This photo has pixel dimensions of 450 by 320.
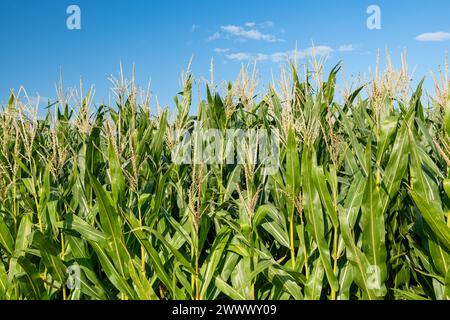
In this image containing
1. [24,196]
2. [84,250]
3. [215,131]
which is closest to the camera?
[84,250]

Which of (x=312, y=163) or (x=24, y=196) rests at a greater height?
(x=312, y=163)

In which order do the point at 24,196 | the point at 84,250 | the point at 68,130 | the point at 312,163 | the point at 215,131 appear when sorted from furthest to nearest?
1. the point at 68,130
2. the point at 215,131
3. the point at 24,196
4. the point at 84,250
5. the point at 312,163

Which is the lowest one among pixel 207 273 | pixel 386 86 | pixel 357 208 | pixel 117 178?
pixel 207 273

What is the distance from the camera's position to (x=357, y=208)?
273 centimetres

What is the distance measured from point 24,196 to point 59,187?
27 cm

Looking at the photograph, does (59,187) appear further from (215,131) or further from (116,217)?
(215,131)

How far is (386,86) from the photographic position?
11.5 ft

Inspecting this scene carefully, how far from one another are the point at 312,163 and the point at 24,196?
227 cm

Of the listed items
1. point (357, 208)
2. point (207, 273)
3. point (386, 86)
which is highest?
point (386, 86)

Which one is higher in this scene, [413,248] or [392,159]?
[392,159]

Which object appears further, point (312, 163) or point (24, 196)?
point (24, 196)

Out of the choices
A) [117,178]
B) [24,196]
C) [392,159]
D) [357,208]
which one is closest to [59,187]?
[24,196]
